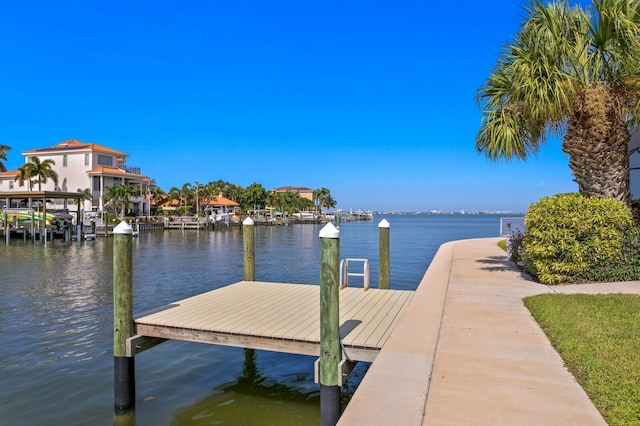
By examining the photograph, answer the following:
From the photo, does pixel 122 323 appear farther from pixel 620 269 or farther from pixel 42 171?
pixel 42 171

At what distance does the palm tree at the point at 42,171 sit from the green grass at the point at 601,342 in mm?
64803

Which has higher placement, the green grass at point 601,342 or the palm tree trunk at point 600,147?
the palm tree trunk at point 600,147

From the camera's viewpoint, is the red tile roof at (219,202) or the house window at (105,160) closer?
the house window at (105,160)

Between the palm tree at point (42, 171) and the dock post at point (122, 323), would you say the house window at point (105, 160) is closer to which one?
the palm tree at point (42, 171)

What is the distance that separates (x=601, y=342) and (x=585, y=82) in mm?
7520

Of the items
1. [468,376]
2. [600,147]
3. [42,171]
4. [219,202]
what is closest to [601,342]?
[468,376]

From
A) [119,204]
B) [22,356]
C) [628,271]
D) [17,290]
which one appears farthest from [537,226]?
[119,204]

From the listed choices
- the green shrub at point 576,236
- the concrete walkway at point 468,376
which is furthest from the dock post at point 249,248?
the green shrub at point 576,236

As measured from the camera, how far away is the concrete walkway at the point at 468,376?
3768 millimetres

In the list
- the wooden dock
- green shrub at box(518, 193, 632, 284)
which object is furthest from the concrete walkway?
green shrub at box(518, 193, 632, 284)

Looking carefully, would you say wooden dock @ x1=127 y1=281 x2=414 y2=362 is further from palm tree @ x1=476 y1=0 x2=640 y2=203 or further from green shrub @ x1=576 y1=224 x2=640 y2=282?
palm tree @ x1=476 y1=0 x2=640 y2=203

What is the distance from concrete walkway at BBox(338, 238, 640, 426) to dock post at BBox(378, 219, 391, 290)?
9.39ft

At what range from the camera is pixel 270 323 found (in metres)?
6.95

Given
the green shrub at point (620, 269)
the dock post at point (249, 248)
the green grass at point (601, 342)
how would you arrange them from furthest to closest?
the dock post at point (249, 248) → the green shrub at point (620, 269) → the green grass at point (601, 342)
